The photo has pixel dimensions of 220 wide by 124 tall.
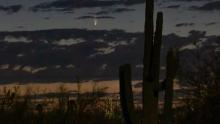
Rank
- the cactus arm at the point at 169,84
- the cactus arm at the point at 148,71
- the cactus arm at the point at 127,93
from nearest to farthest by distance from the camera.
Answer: the cactus arm at the point at 127,93 → the cactus arm at the point at 148,71 → the cactus arm at the point at 169,84

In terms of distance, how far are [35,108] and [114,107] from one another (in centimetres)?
295

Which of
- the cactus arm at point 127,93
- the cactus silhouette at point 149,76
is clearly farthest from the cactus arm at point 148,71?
the cactus arm at point 127,93

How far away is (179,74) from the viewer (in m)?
20.1

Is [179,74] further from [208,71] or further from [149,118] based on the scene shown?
[149,118]

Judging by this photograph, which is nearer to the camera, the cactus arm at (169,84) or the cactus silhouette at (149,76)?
the cactus silhouette at (149,76)

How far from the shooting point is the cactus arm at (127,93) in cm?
1202

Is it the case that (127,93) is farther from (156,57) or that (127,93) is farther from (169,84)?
(169,84)

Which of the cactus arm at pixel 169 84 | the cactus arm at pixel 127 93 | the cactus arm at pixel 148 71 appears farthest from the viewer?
the cactus arm at pixel 169 84


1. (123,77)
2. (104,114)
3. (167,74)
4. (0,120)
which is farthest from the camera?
(104,114)

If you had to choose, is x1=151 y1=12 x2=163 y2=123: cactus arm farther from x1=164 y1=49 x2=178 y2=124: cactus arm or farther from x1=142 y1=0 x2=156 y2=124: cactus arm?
x1=164 y1=49 x2=178 y2=124: cactus arm

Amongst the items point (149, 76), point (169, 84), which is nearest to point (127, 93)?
point (149, 76)

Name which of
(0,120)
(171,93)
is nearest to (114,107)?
(0,120)

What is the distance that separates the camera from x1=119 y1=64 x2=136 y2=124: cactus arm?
1202 centimetres

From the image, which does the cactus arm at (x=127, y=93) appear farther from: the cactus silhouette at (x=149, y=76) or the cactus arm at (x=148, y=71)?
the cactus arm at (x=148, y=71)
